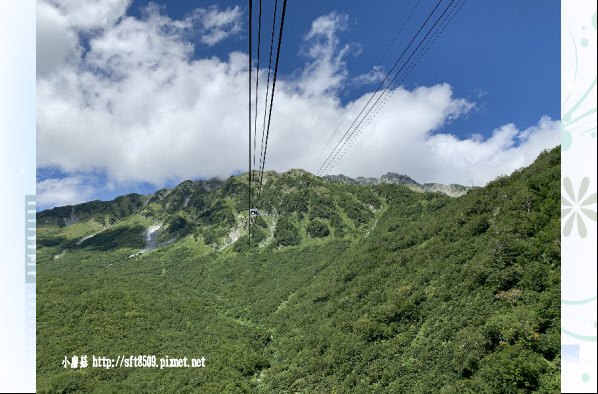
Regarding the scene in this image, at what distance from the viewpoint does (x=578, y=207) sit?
30.5 feet

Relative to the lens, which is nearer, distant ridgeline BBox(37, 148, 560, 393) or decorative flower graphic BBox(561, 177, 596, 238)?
decorative flower graphic BBox(561, 177, 596, 238)

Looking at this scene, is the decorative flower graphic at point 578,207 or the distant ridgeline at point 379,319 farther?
the distant ridgeline at point 379,319

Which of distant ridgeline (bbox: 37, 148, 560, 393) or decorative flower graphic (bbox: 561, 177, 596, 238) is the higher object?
decorative flower graphic (bbox: 561, 177, 596, 238)

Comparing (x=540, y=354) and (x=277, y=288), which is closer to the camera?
(x=540, y=354)

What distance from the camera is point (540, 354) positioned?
16969 mm

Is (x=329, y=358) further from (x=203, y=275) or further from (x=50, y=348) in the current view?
(x=203, y=275)

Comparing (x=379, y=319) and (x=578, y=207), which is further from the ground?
(x=578, y=207)

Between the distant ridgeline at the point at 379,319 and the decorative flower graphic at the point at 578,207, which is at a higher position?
the decorative flower graphic at the point at 578,207

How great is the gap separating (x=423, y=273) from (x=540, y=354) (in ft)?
64.1

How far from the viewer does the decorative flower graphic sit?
350 inches

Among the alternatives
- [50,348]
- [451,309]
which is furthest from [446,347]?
[50,348]

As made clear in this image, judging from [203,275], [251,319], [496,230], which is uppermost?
[496,230]

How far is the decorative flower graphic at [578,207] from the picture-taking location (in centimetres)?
890

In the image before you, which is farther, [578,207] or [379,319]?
[379,319]
